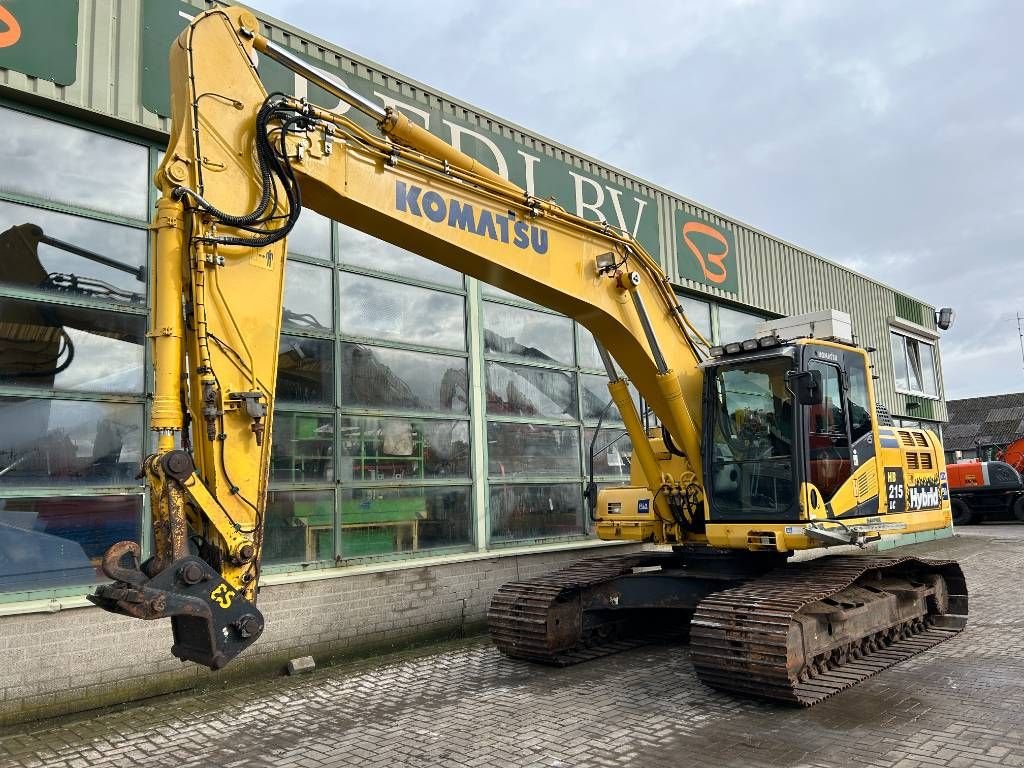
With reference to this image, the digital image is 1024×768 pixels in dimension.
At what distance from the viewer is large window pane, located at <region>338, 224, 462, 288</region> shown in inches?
347

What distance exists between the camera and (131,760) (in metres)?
5.18

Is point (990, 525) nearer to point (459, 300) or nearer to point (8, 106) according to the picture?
point (459, 300)

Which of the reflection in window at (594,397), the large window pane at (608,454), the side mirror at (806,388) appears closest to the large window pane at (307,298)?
the reflection in window at (594,397)

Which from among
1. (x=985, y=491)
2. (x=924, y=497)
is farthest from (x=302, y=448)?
(x=985, y=491)

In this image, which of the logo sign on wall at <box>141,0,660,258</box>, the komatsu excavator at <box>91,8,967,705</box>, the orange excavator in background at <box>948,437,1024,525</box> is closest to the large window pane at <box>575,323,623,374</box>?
the logo sign on wall at <box>141,0,660,258</box>

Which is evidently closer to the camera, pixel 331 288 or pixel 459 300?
pixel 331 288

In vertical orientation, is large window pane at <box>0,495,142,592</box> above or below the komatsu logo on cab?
below

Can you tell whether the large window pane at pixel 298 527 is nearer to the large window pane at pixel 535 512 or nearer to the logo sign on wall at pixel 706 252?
Result: the large window pane at pixel 535 512

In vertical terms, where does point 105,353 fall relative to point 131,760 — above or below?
above

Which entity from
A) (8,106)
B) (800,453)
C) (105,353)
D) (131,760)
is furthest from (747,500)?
(8,106)

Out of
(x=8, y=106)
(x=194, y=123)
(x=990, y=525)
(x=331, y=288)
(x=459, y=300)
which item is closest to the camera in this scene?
(x=194, y=123)

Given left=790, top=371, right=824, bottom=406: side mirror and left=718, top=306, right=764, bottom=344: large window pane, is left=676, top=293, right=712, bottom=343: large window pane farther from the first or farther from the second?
left=790, top=371, right=824, bottom=406: side mirror

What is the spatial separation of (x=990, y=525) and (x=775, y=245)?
14843mm

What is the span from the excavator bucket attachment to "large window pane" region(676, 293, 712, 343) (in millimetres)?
10241
